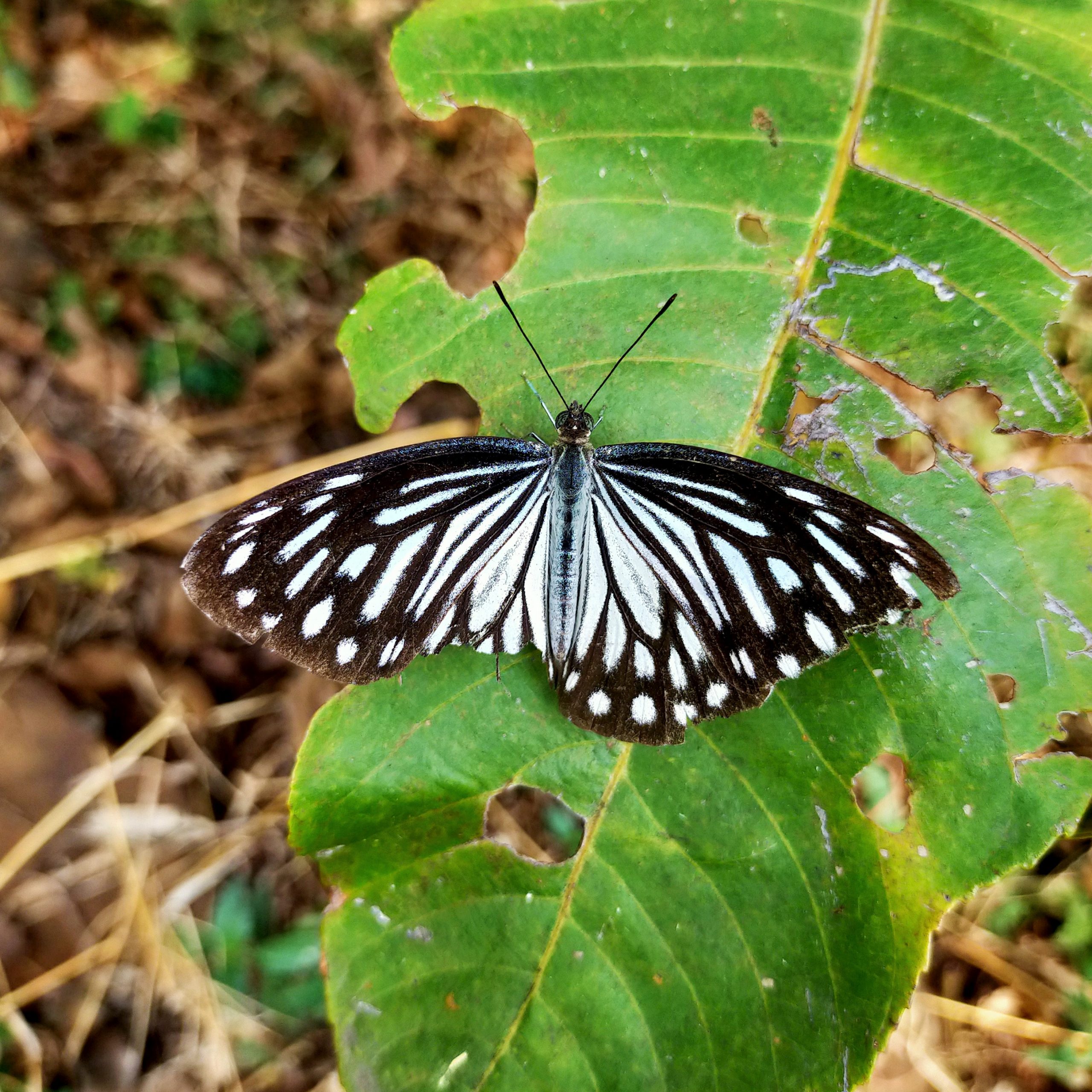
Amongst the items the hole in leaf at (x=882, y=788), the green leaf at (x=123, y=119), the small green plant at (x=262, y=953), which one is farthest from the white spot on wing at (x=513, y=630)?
the green leaf at (x=123, y=119)

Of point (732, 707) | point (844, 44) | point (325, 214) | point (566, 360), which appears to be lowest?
point (732, 707)

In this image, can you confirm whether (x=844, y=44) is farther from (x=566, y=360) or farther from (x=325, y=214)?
(x=325, y=214)

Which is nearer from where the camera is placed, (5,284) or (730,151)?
(730,151)

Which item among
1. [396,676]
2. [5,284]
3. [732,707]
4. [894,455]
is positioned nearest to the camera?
[732,707]

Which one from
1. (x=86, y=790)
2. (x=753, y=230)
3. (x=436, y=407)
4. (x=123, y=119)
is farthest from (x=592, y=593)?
(x=123, y=119)

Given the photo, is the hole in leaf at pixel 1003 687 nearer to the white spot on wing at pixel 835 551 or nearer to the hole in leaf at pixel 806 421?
the white spot on wing at pixel 835 551

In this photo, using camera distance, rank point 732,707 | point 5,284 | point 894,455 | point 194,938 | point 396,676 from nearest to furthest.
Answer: point 732,707 → point 396,676 → point 894,455 → point 194,938 → point 5,284

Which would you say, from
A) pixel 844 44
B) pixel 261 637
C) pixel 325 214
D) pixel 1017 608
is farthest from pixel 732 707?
pixel 325 214
